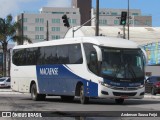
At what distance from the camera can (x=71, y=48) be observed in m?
25.8

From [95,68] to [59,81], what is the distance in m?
3.48

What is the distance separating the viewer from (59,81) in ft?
87.4

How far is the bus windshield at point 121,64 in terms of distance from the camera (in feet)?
77.8

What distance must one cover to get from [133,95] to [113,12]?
16381cm

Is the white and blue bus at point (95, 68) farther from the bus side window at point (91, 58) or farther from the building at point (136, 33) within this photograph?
the building at point (136, 33)

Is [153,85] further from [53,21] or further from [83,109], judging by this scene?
[53,21]

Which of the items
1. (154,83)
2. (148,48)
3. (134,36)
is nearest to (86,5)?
(134,36)

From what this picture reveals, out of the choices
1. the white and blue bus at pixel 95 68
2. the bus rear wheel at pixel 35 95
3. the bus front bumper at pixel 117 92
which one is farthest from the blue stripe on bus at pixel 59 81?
the bus rear wheel at pixel 35 95

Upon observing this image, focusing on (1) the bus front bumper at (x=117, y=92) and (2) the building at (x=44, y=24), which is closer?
(1) the bus front bumper at (x=117, y=92)

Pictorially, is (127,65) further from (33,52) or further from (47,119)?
(47,119)

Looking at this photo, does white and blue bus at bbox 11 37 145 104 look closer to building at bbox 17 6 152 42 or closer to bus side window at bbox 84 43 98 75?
bus side window at bbox 84 43 98 75

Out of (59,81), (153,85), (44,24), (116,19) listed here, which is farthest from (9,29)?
(116,19)

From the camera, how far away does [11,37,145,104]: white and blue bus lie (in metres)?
23.6

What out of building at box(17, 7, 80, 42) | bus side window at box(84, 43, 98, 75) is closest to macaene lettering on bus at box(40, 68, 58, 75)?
bus side window at box(84, 43, 98, 75)
